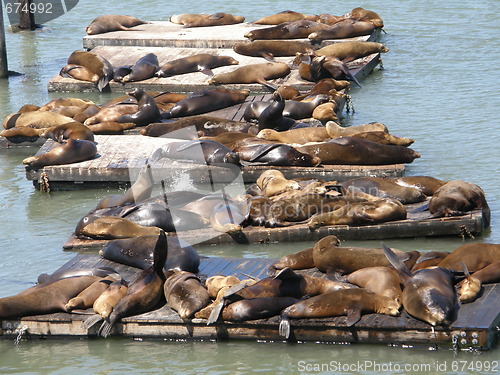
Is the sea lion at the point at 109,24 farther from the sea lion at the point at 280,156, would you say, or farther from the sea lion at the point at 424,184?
the sea lion at the point at 424,184

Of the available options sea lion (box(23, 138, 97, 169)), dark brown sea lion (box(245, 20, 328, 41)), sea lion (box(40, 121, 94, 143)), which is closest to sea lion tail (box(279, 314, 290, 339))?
sea lion (box(23, 138, 97, 169))

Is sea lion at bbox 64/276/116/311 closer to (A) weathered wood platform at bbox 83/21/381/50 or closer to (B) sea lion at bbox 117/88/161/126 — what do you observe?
(B) sea lion at bbox 117/88/161/126

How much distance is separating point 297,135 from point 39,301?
4.18 m

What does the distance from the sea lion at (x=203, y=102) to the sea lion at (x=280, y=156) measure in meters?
1.93

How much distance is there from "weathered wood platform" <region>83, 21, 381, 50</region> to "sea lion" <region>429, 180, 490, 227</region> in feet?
23.2

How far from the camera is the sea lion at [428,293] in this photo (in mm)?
5410

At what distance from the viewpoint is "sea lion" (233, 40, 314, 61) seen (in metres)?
13.7

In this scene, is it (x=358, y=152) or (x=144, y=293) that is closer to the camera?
(x=144, y=293)

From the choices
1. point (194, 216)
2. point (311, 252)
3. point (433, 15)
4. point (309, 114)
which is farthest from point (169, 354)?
point (433, 15)

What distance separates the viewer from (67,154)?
30.1ft

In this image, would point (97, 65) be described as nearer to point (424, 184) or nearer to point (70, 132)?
point (70, 132)

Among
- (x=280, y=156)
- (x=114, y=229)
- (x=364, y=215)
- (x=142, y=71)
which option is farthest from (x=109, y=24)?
(x=364, y=215)

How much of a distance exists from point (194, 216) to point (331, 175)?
1.76 meters

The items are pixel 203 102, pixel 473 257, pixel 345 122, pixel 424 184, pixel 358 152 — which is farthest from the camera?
pixel 345 122
